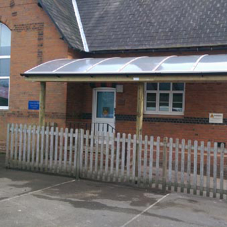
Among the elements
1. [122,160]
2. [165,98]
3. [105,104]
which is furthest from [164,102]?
[122,160]

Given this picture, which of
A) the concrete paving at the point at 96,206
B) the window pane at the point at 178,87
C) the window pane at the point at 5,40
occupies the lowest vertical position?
the concrete paving at the point at 96,206

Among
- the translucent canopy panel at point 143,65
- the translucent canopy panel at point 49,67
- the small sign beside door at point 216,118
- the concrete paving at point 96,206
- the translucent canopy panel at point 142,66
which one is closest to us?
the concrete paving at point 96,206

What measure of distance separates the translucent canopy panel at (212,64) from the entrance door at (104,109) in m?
4.20

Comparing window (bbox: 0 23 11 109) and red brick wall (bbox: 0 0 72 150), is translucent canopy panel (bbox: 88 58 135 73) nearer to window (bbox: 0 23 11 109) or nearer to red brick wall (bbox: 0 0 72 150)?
red brick wall (bbox: 0 0 72 150)

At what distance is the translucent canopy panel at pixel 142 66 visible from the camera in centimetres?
750

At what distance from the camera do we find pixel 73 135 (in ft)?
27.1

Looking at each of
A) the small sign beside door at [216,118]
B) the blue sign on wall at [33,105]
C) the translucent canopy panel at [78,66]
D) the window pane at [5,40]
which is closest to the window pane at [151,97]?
the small sign beside door at [216,118]

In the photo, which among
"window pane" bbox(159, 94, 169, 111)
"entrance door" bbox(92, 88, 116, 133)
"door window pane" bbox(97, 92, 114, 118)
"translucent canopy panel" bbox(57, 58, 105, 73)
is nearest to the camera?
"translucent canopy panel" bbox(57, 58, 105, 73)

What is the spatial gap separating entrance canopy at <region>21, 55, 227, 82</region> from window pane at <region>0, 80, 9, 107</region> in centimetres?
339

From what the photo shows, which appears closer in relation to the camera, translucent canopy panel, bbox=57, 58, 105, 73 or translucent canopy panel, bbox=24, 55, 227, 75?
translucent canopy panel, bbox=24, 55, 227, 75

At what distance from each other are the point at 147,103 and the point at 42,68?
152 inches

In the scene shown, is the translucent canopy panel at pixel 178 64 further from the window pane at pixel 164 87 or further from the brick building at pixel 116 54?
the window pane at pixel 164 87

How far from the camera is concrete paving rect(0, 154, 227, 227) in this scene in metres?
5.14

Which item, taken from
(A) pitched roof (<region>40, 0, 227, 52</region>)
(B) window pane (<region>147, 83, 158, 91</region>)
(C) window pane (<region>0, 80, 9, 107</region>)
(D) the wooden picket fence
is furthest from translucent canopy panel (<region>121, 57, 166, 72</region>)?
(C) window pane (<region>0, 80, 9, 107</region>)
